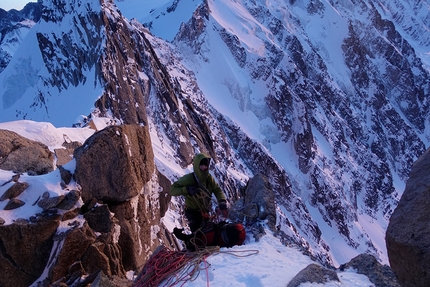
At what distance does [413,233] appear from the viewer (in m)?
4.11

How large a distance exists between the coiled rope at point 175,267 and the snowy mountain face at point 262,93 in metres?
2.12

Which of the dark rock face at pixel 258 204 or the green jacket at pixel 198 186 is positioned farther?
the dark rock face at pixel 258 204

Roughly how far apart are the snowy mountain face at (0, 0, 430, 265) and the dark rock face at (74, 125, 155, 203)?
13.3 feet

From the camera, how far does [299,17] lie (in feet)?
374

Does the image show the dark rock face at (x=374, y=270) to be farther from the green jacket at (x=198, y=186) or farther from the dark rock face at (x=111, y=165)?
the dark rock face at (x=111, y=165)

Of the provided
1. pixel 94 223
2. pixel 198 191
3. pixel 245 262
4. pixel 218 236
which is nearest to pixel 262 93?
pixel 94 223

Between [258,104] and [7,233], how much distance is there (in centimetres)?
6541

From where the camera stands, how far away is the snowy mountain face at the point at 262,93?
116 ft

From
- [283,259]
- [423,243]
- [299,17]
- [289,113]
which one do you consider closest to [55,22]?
[283,259]

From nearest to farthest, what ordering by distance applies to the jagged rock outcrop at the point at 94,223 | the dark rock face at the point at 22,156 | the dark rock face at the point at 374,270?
the dark rock face at the point at 374,270 → the jagged rock outcrop at the point at 94,223 → the dark rock face at the point at 22,156

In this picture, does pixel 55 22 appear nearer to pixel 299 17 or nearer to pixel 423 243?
pixel 423 243

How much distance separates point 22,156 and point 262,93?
6448 cm

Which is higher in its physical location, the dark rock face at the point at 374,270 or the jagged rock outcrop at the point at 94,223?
the dark rock face at the point at 374,270

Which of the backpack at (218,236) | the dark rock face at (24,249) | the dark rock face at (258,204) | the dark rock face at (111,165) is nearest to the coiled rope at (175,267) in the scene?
the backpack at (218,236)
